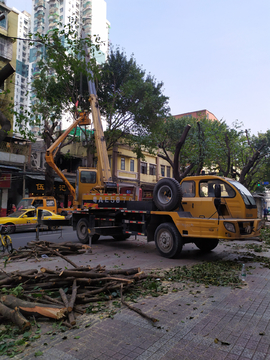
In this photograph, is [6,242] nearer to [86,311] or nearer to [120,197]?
[120,197]

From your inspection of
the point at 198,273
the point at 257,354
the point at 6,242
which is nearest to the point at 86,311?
the point at 257,354

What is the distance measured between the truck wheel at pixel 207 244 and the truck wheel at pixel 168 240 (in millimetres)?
1631

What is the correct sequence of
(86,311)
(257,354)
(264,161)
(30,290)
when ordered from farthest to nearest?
(264,161), (30,290), (86,311), (257,354)

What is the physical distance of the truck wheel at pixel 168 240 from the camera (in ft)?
28.3

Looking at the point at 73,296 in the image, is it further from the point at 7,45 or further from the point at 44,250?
the point at 7,45

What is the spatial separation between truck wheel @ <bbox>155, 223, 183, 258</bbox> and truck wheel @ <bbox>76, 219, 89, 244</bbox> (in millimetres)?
3866

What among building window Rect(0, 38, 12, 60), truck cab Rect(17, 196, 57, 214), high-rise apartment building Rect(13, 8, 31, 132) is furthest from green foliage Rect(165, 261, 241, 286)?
high-rise apartment building Rect(13, 8, 31, 132)

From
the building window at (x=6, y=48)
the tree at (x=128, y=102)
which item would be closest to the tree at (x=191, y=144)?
the tree at (x=128, y=102)

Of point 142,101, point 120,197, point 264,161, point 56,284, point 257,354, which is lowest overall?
point 257,354

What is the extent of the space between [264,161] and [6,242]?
27.6 metres

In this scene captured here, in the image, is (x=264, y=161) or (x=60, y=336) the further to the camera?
(x=264, y=161)

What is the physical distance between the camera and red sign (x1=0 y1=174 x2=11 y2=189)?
22.1 meters

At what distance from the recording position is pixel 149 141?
2323 cm

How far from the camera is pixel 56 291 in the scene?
498 cm
